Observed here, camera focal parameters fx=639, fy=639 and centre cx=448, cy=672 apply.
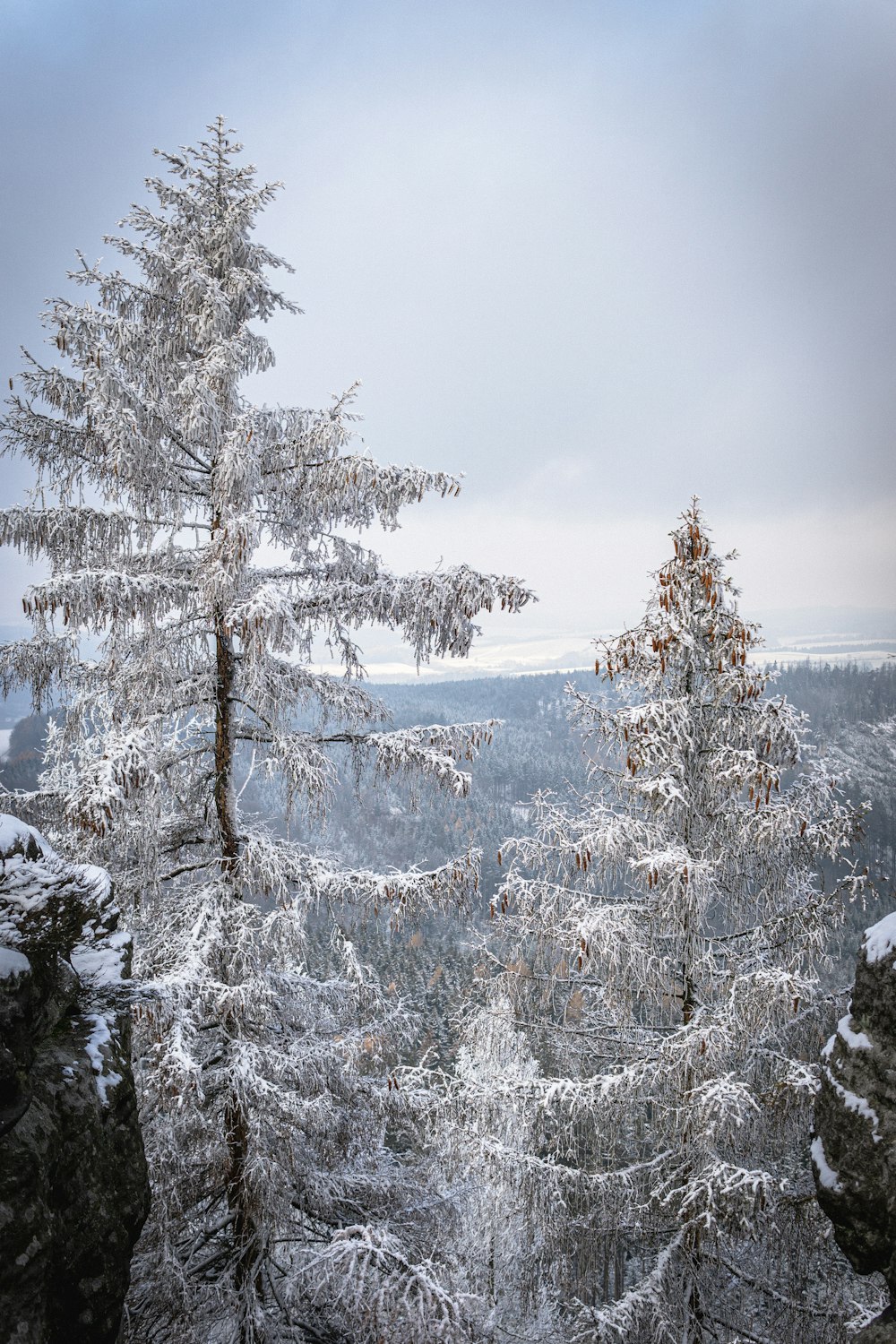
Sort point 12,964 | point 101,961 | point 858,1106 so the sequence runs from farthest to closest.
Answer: point 101,961 < point 858,1106 < point 12,964

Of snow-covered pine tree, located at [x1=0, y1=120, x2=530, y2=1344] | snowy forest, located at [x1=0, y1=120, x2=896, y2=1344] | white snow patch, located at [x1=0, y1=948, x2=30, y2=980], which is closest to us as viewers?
white snow patch, located at [x1=0, y1=948, x2=30, y2=980]

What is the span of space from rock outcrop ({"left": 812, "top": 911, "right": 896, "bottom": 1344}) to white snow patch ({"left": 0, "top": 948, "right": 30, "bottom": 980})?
11.9ft

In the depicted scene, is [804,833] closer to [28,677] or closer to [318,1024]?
[318,1024]

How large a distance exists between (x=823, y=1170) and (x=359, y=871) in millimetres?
3316

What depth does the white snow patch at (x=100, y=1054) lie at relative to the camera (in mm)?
2732

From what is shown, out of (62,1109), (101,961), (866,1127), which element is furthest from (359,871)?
(866,1127)

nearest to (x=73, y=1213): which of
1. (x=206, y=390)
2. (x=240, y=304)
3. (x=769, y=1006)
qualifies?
(x=769, y=1006)

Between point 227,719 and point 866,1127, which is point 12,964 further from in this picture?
point 866,1127

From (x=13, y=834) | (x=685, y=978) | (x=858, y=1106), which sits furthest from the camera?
(x=685, y=978)

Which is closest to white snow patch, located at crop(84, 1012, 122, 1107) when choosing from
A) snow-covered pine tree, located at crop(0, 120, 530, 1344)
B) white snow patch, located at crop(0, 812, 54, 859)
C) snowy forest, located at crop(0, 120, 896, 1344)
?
white snow patch, located at crop(0, 812, 54, 859)

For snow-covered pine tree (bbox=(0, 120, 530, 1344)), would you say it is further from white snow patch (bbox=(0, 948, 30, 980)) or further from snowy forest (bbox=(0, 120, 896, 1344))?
white snow patch (bbox=(0, 948, 30, 980))

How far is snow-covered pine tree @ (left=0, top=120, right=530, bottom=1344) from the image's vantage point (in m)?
4.17

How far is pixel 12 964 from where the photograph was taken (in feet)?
8.27

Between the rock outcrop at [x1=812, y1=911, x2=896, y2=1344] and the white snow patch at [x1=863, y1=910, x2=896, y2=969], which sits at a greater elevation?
the white snow patch at [x1=863, y1=910, x2=896, y2=969]
